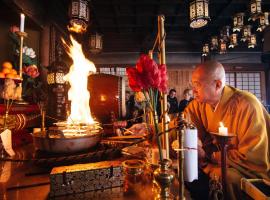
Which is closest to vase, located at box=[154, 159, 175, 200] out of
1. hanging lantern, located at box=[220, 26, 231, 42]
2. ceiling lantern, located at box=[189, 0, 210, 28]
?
ceiling lantern, located at box=[189, 0, 210, 28]

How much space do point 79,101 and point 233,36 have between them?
710 cm

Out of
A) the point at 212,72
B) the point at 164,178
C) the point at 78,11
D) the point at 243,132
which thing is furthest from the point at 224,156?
the point at 78,11

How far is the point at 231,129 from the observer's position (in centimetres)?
226

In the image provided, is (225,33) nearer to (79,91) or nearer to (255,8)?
(255,8)

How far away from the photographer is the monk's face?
8.04 ft

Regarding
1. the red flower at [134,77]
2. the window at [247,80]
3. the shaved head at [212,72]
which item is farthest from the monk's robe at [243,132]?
the window at [247,80]

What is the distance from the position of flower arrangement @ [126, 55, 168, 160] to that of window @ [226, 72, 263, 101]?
12.3 metres

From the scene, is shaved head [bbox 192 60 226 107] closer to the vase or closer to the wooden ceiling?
the vase

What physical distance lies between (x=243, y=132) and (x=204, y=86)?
713 millimetres

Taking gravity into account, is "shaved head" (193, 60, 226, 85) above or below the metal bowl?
above

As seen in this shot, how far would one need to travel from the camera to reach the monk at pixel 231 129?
196 cm

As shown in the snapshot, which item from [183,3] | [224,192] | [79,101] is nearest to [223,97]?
[224,192]

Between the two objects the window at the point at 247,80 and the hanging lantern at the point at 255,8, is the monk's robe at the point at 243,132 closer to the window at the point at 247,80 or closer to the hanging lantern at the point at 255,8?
the hanging lantern at the point at 255,8

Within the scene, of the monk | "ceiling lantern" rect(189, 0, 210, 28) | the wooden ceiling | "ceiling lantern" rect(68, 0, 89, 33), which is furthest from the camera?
the wooden ceiling
